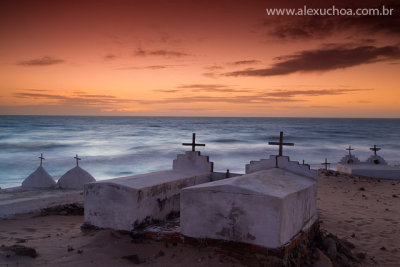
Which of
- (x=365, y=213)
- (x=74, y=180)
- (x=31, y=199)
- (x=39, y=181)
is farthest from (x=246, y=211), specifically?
(x=39, y=181)

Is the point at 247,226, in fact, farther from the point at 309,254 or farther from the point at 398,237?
the point at 398,237

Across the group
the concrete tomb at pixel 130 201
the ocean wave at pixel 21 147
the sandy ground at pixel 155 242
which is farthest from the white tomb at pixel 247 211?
the ocean wave at pixel 21 147

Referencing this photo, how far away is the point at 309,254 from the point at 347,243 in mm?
2586

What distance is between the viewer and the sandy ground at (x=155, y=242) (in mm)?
8055

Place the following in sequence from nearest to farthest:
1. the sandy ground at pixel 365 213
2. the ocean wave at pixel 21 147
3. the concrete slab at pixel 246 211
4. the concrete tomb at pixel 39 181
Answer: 1. the concrete slab at pixel 246 211
2. the sandy ground at pixel 365 213
3. the concrete tomb at pixel 39 181
4. the ocean wave at pixel 21 147

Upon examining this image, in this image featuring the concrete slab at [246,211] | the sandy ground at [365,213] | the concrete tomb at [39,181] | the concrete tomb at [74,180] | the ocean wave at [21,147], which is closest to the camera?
the concrete slab at [246,211]

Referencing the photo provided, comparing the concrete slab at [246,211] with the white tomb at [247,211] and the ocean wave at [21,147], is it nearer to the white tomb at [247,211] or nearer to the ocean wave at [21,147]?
the white tomb at [247,211]

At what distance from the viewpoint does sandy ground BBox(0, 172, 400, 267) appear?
317 inches

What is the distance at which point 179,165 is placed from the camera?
1318 centimetres

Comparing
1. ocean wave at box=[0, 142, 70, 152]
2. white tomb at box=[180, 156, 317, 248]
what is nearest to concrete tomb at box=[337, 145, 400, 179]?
white tomb at box=[180, 156, 317, 248]

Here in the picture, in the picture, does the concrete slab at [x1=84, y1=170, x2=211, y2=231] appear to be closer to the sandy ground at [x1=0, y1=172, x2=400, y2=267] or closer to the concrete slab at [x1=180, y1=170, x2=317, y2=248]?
the sandy ground at [x1=0, y1=172, x2=400, y2=267]

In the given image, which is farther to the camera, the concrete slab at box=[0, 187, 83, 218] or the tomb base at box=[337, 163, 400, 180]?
the tomb base at box=[337, 163, 400, 180]

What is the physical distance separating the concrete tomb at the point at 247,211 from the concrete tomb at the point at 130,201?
1376 mm

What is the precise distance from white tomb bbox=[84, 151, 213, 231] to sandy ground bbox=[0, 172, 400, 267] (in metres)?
0.39
